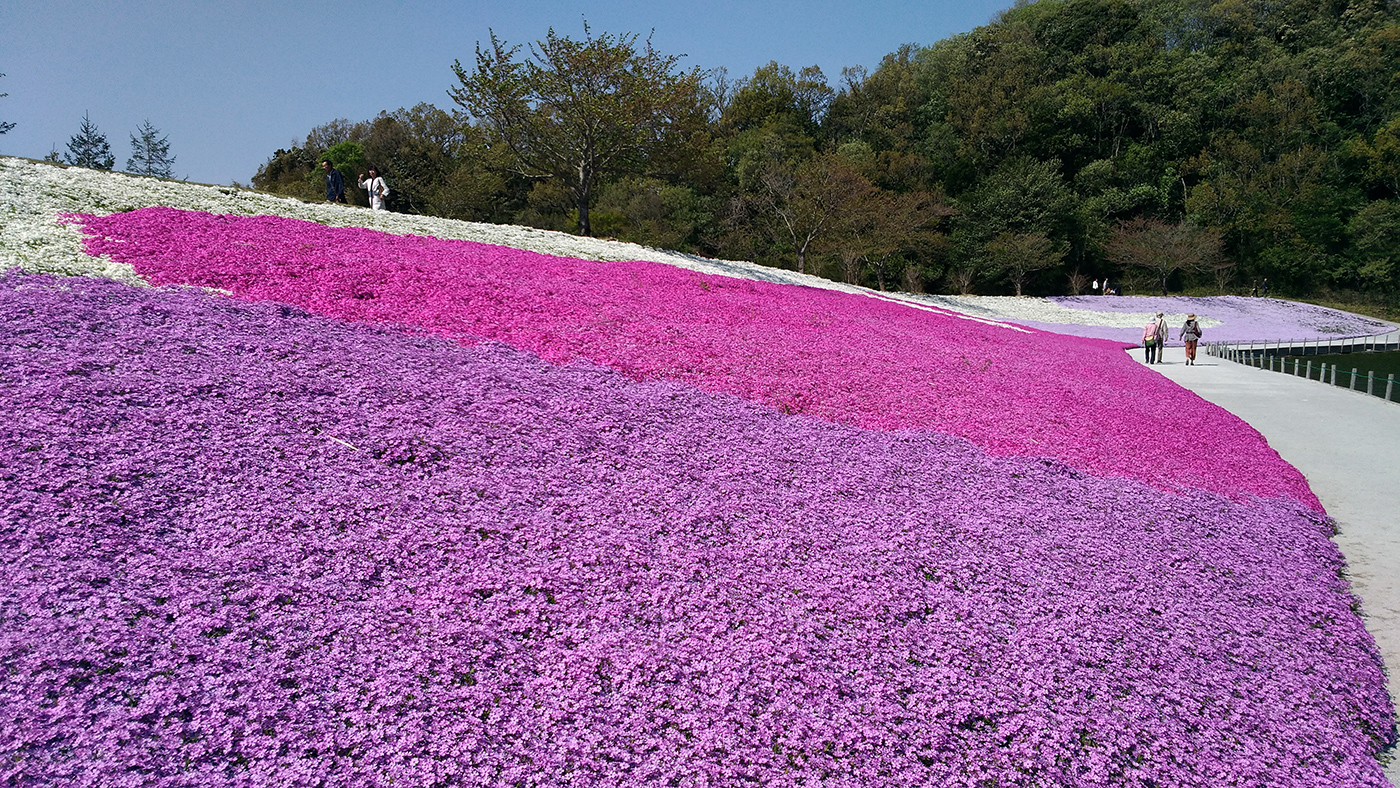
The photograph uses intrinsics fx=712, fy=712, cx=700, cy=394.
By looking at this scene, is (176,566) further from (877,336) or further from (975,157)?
(975,157)

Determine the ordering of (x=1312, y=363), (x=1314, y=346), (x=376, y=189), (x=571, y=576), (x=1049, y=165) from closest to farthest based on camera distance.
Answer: (x=571, y=576) → (x=376, y=189) → (x=1312, y=363) → (x=1314, y=346) → (x=1049, y=165)

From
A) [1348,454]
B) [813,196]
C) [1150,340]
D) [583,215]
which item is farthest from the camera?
[813,196]

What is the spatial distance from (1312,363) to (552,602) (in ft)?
125

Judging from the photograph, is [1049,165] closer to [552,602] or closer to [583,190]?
[583,190]

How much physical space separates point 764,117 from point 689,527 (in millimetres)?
65069

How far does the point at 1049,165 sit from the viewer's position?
2403 inches

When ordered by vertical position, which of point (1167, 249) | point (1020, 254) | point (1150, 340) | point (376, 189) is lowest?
point (1150, 340)

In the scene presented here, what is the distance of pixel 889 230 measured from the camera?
45219 millimetres

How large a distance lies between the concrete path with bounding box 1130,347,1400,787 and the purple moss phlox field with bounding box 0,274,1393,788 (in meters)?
0.39

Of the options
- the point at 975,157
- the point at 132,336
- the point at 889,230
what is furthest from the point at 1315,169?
the point at 132,336

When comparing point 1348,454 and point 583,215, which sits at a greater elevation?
point 583,215

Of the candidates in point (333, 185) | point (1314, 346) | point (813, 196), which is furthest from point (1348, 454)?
point (813, 196)

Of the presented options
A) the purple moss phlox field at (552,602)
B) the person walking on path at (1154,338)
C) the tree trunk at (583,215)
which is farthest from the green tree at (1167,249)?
the purple moss phlox field at (552,602)

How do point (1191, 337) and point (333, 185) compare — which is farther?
point (1191, 337)
